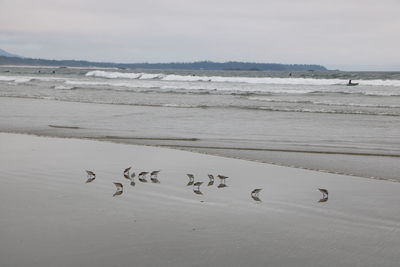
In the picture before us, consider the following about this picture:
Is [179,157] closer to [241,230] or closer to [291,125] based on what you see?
[241,230]

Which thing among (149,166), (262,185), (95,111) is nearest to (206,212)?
(262,185)

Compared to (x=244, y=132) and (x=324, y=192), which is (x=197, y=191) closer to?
(x=324, y=192)

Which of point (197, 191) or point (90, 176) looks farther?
point (90, 176)

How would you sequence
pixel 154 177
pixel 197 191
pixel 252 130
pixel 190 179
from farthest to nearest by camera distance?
pixel 252 130 < pixel 154 177 < pixel 190 179 < pixel 197 191

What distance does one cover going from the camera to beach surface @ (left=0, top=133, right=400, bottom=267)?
438cm

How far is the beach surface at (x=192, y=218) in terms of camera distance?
4379mm

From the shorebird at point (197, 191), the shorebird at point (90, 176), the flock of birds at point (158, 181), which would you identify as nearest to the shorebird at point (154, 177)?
the flock of birds at point (158, 181)

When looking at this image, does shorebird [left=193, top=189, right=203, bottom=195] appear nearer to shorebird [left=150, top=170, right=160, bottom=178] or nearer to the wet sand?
shorebird [left=150, top=170, right=160, bottom=178]

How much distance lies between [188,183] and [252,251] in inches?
117

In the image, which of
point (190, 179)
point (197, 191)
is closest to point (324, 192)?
point (197, 191)

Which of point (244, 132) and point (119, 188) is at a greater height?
point (244, 132)

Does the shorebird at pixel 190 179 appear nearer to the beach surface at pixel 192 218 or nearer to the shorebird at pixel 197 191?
the beach surface at pixel 192 218

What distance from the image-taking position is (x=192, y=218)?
554cm

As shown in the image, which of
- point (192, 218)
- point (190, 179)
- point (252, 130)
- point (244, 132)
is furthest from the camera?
A: point (252, 130)
